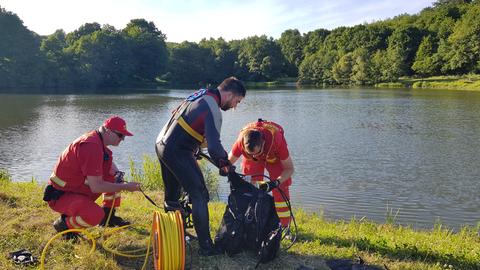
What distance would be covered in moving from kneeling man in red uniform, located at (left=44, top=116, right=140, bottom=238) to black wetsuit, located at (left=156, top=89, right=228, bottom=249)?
493mm

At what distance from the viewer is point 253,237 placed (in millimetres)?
4371

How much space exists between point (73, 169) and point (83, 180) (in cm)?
17

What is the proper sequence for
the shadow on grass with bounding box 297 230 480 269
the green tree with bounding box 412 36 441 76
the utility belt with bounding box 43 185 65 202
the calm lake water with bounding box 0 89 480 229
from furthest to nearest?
the green tree with bounding box 412 36 441 76, the calm lake water with bounding box 0 89 480 229, the shadow on grass with bounding box 297 230 480 269, the utility belt with bounding box 43 185 65 202

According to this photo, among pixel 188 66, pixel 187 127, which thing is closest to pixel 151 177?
pixel 187 127

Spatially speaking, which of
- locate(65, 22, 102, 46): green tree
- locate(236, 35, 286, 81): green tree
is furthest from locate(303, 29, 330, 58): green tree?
locate(65, 22, 102, 46): green tree

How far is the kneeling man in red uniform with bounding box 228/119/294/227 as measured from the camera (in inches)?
181

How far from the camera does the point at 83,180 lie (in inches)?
173

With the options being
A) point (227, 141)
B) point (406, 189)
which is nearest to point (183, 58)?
point (227, 141)

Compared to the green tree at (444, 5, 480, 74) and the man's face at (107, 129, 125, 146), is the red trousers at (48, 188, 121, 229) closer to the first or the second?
the man's face at (107, 129, 125, 146)

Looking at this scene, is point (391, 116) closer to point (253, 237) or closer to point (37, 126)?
point (37, 126)

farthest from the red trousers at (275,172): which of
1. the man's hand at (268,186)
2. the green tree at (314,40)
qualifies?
the green tree at (314,40)

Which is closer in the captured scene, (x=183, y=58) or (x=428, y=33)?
(x=428, y=33)

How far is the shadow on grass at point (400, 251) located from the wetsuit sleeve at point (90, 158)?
2547 millimetres

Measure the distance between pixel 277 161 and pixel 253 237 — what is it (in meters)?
1.34
